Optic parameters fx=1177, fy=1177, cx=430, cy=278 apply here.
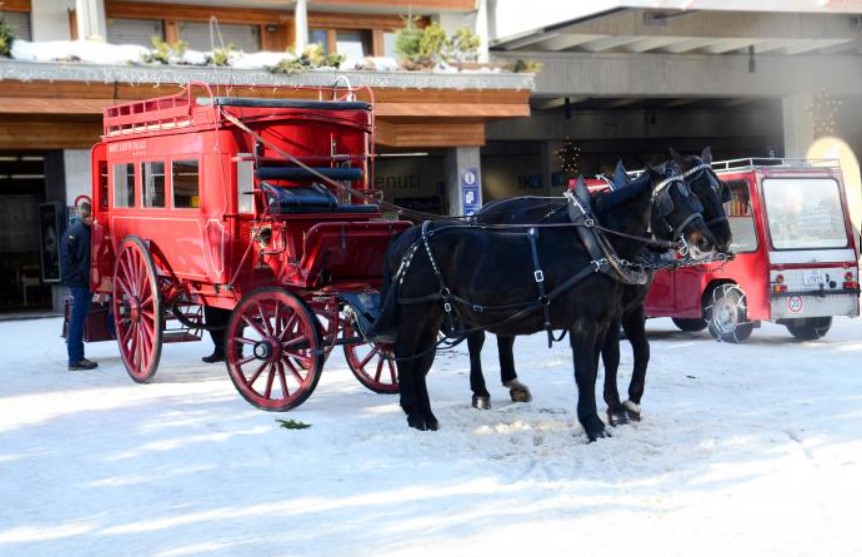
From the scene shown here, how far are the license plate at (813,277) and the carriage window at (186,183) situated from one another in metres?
7.34

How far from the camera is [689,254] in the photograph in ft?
28.0

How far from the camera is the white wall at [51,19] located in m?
24.7

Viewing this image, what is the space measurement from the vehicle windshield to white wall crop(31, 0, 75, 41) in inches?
647

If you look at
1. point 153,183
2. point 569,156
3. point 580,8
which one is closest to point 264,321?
point 153,183

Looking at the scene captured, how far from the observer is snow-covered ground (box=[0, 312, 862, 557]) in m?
5.94

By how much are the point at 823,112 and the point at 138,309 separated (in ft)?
92.9

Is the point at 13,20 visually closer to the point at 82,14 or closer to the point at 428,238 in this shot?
the point at 82,14

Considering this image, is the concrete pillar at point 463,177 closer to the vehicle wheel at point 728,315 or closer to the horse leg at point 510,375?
the vehicle wheel at point 728,315

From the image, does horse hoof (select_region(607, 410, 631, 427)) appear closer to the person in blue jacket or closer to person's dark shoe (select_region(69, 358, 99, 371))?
the person in blue jacket

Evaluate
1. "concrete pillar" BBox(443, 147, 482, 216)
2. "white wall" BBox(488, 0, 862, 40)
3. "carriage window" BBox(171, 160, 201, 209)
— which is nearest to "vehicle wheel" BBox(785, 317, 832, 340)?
"carriage window" BBox(171, 160, 201, 209)

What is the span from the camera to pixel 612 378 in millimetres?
8836

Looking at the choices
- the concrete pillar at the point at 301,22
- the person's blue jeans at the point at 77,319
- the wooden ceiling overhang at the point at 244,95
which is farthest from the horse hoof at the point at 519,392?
the concrete pillar at the point at 301,22

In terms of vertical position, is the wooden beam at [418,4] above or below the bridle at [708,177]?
above

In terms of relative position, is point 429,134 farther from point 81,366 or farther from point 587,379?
point 587,379
